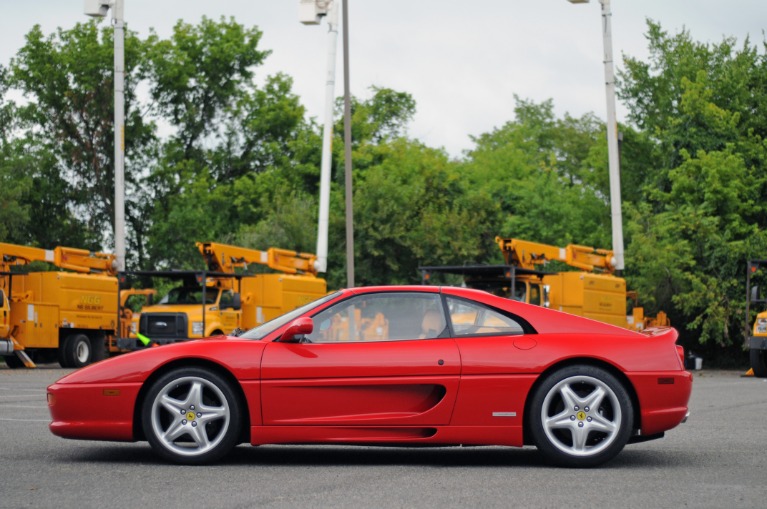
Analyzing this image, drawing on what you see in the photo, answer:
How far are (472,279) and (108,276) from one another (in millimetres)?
9704

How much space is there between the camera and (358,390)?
321 inches

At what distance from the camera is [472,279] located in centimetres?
2777

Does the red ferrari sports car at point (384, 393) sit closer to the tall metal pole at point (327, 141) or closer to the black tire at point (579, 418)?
the black tire at point (579, 418)

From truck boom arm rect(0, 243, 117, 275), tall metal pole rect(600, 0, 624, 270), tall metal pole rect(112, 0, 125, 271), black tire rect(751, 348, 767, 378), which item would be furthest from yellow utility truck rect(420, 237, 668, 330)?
tall metal pole rect(112, 0, 125, 271)

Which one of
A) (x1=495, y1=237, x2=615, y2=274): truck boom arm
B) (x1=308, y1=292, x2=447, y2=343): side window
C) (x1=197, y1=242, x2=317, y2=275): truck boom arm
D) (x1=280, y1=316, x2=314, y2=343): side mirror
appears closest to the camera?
(x1=280, y1=316, x2=314, y2=343): side mirror

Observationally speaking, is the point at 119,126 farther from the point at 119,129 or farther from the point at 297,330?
the point at 297,330

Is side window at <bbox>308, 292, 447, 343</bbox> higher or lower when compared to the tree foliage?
lower

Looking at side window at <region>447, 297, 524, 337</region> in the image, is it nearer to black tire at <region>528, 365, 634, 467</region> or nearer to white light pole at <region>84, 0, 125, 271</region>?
black tire at <region>528, 365, 634, 467</region>

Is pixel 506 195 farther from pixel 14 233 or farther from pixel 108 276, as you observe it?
pixel 108 276

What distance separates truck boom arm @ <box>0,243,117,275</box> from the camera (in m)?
28.3

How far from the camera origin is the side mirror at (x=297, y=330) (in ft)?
26.6

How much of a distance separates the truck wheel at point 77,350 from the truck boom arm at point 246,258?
Answer: 11.7 feet

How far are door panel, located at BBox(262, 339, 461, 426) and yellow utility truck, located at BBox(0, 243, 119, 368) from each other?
20.7 meters

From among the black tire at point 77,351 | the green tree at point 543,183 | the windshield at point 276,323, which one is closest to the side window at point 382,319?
the windshield at point 276,323
